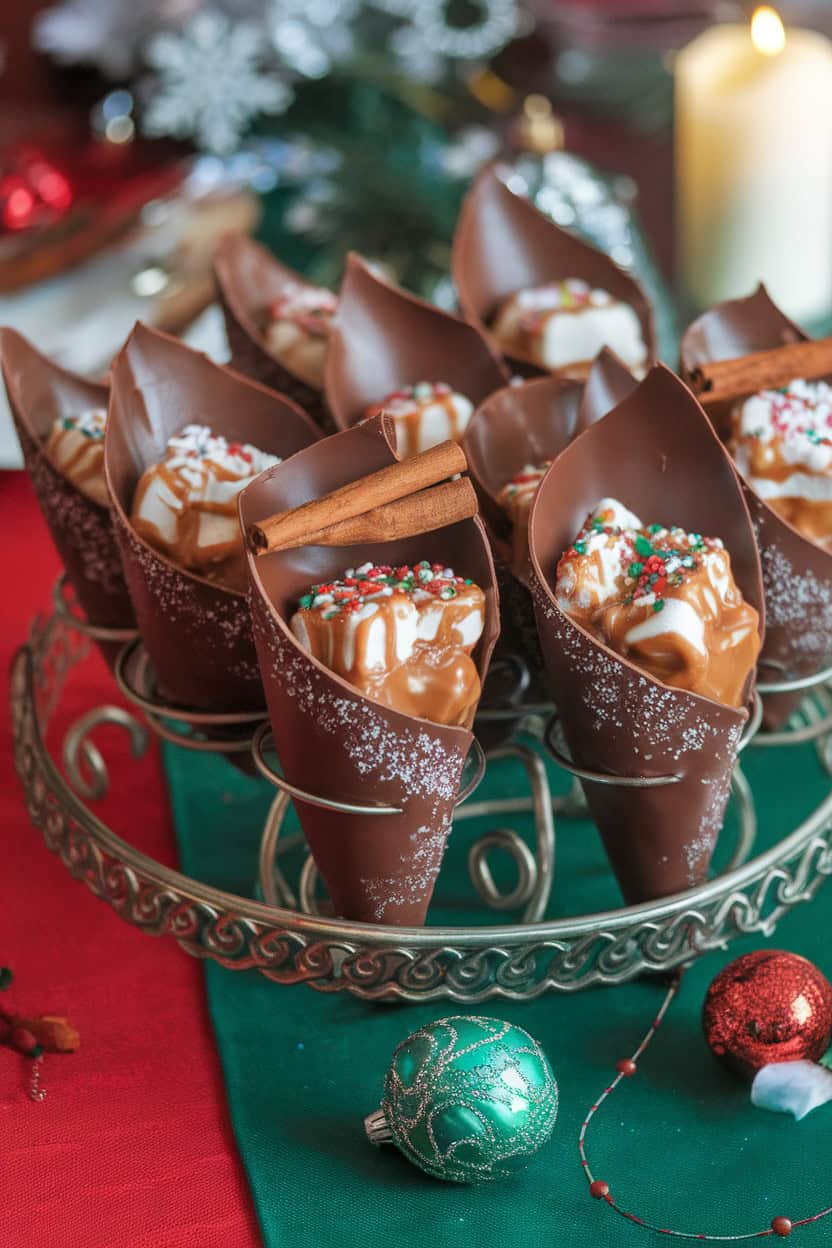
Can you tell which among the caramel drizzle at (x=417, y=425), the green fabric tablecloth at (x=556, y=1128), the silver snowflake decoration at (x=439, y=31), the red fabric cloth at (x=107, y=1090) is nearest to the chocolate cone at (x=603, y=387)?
the caramel drizzle at (x=417, y=425)

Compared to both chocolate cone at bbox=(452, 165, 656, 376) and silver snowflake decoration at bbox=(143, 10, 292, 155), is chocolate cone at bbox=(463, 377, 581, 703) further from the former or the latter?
silver snowflake decoration at bbox=(143, 10, 292, 155)

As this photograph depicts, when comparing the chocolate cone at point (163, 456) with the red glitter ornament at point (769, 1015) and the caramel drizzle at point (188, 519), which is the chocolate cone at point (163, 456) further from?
the red glitter ornament at point (769, 1015)

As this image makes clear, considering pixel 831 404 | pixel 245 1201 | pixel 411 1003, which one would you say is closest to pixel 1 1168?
pixel 245 1201

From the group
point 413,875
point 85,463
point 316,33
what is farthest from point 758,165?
point 413,875

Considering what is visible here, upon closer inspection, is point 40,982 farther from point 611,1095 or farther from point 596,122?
point 596,122

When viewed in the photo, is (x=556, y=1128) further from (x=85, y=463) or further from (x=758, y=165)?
(x=758, y=165)

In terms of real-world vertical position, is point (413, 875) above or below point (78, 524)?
below
